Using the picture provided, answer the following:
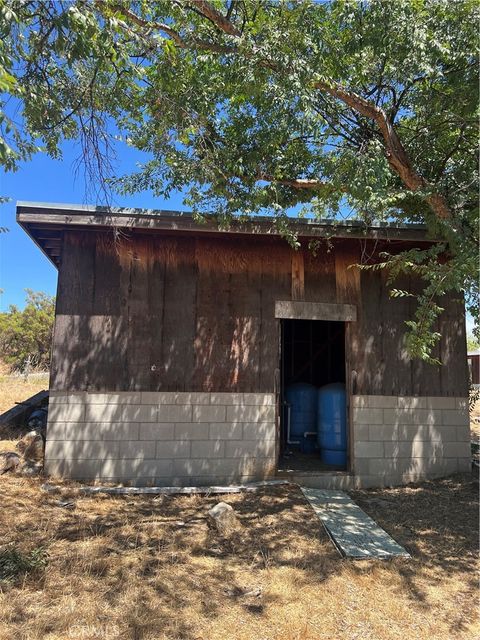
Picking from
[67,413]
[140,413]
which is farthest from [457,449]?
[67,413]

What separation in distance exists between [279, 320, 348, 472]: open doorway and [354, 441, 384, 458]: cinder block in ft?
1.45

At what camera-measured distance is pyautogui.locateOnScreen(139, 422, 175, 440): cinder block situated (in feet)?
20.0

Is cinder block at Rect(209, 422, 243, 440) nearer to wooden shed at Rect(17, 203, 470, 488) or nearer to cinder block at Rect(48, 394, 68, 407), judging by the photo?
wooden shed at Rect(17, 203, 470, 488)

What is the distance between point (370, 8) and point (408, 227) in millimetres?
2672

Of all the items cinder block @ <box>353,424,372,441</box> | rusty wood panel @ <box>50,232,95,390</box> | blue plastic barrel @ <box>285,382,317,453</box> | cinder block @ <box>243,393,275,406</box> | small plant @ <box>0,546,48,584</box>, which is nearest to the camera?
small plant @ <box>0,546,48,584</box>

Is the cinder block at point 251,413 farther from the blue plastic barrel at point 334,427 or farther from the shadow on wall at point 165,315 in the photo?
the blue plastic barrel at point 334,427

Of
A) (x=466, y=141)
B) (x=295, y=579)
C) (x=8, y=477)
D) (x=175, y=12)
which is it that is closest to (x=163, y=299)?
(x=8, y=477)

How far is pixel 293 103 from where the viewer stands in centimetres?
498

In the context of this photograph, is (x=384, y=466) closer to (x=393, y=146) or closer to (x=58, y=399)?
(x=393, y=146)

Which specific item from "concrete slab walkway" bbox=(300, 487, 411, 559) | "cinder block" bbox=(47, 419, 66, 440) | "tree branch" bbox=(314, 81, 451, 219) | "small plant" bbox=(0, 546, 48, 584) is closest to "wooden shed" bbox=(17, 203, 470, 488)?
"cinder block" bbox=(47, 419, 66, 440)

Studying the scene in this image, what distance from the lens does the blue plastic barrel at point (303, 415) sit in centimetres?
830

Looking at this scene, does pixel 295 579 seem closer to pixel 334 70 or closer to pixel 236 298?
pixel 236 298

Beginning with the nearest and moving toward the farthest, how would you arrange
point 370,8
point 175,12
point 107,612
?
point 107,612, point 370,8, point 175,12

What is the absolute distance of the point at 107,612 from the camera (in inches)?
121
